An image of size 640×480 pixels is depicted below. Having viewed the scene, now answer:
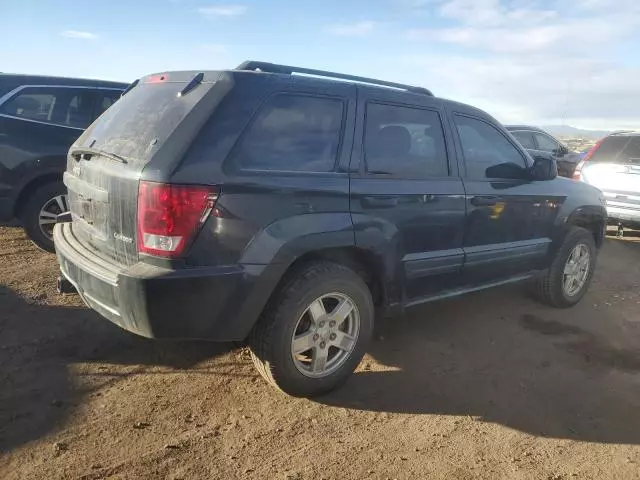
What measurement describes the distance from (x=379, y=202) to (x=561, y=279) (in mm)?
2568

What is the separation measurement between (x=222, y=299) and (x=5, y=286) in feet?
9.93

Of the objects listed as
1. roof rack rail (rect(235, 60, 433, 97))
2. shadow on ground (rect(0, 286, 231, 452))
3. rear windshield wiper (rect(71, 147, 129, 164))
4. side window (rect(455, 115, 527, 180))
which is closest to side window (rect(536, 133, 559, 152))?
side window (rect(455, 115, 527, 180))

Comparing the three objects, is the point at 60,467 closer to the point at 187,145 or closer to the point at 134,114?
the point at 187,145

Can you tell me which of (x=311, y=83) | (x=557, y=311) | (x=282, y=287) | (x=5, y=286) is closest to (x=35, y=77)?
(x=5, y=286)

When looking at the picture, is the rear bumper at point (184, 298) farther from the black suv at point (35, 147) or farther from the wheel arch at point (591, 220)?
the wheel arch at point (591, 220)

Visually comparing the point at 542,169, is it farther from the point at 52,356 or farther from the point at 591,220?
the point at 52,356

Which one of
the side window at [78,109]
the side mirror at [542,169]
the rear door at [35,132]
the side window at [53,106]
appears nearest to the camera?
the side mirror at [542,169]

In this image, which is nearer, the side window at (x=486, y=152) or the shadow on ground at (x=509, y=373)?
the shadow on ground at (x=509, y=373)

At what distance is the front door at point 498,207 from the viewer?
401 centimetres

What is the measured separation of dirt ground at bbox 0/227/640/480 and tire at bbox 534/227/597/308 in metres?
0.51

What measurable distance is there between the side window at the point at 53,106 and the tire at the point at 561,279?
16.7 feet

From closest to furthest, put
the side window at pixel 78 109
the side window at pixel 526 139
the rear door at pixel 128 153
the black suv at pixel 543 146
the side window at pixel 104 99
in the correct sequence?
the rear door at pixel 128 153 → the side window at pixel 78 109 → the side window at pixel 104 99 → the black suv at pixel 543 146 → the side window at pixel 526 139

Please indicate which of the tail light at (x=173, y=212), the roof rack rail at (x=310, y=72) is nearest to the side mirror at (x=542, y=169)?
the roof rack rail at (x=310, y=72)

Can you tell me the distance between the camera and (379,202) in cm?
331
